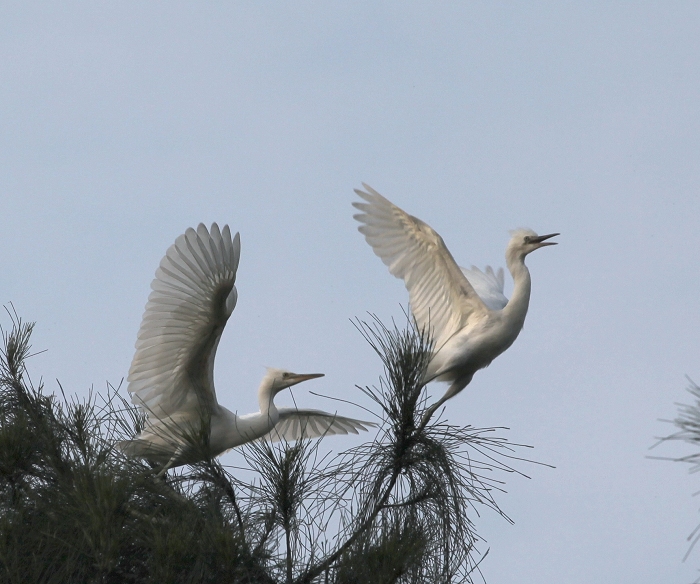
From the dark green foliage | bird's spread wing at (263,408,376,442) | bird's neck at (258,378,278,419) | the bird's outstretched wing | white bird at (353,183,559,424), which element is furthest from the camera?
bird's spread wing at (263,408,376,442)

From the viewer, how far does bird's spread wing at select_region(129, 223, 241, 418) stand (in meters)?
4.78

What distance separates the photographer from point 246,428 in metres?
5.58

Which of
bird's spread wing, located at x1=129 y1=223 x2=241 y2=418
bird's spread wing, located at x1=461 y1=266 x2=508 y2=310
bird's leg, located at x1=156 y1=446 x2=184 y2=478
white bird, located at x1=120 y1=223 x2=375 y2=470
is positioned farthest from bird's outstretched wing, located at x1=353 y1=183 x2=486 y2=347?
bird's leg, located at x1=156 y1=446 x2=184 y2=478

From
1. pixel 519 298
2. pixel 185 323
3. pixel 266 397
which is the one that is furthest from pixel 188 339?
pixel 519 298

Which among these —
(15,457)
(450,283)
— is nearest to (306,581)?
(15,457)

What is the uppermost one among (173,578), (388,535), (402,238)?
(402,238)

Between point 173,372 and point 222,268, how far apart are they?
68 centimetres

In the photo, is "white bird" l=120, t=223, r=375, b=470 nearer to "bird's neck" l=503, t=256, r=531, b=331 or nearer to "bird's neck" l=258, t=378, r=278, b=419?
"bird's neck" l=258, t=378, r=278, b=419

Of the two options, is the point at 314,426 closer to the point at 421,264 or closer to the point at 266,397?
the point at 266,397

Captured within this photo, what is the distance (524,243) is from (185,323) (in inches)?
83.3

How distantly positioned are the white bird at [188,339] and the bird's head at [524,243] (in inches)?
63.7

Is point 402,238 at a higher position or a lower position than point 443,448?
higher

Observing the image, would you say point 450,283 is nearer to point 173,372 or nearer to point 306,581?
point 173,372

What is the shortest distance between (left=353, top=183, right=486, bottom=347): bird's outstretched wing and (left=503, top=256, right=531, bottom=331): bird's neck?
0.15 meters
